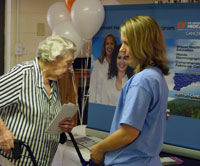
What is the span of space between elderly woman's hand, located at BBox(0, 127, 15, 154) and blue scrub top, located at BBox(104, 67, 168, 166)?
56cm

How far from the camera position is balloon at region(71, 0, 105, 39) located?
2.49 meters

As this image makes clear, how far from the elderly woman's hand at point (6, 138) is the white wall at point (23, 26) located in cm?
222

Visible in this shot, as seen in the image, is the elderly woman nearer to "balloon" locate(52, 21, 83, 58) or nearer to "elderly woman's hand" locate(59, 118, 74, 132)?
"elderly woman's hand" locate(59, 118, 74, 132)

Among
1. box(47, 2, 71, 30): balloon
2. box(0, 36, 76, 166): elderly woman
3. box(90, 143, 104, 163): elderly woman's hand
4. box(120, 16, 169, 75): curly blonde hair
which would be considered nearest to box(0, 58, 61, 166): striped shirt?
box(0, 36, 76, 166): elderly woman

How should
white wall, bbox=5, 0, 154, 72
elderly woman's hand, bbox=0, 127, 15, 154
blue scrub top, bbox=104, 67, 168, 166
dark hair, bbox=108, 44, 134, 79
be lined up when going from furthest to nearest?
white wall, bbox=5, 0, 154, 72
dark hair, bbox=108, 44, 134, 79
elderly woman's hand, bbox=0, 127, 15, 154
blue scrub top, bbox=104, 67, 168, 166

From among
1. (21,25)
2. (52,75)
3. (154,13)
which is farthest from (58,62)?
(21,25)

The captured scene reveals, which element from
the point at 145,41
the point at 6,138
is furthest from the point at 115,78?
the point at 145,41

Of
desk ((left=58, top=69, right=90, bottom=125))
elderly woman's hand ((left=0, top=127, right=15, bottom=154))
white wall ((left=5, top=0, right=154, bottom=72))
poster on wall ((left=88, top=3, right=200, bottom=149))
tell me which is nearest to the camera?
elderly woman's hand ((left=0, top=127, right=15, bottom=154))

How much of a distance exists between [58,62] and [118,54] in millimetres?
778

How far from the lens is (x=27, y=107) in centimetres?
171

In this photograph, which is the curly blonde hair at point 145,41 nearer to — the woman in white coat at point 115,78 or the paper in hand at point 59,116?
the paper in hand at point 59,116

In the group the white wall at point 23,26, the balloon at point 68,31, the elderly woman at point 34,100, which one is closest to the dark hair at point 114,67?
the balloon at point 68,31

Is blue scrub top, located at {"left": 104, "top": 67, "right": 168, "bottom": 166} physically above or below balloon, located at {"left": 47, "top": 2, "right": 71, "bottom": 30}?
below

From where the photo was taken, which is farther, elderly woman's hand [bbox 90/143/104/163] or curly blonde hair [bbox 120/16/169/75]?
elderly woman's hand [bbox 90/143/104/163]
